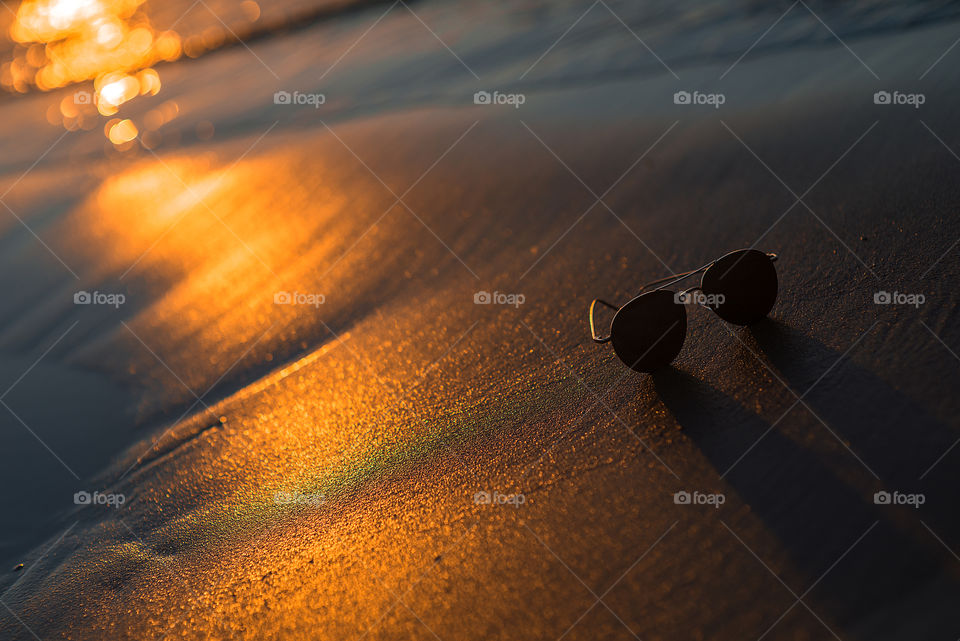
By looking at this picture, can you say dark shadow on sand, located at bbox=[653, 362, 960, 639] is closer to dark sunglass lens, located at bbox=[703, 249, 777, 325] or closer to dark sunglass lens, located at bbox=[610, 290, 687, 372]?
dark sunglass lens, located at bbox=[610, 290, 687, 372]

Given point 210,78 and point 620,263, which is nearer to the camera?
point 620,263

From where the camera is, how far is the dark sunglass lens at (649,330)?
2387 mm

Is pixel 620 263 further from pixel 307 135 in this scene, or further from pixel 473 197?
pixel 307 135

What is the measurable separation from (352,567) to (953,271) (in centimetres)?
233

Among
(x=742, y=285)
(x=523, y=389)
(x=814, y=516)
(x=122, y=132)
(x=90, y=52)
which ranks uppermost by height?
(x=90, y=52)

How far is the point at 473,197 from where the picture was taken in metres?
4.18

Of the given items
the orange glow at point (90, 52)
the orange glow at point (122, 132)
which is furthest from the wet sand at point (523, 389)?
the orange glow at point (90, 52)

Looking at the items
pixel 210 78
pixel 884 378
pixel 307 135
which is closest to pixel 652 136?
pixel 884 378

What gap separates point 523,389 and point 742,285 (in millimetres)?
848

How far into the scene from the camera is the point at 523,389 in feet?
8.86

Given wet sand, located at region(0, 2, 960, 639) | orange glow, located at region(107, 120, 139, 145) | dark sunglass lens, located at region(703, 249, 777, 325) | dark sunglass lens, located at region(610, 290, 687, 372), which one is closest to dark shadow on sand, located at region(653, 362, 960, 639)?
wet sand, located at region(0, 2, 960, 639)

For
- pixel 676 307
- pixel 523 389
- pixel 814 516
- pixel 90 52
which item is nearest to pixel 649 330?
pixel 676 307

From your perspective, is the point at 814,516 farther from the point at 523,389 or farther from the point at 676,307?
the point at 523,389

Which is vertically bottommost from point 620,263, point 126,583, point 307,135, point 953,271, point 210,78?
point 953,271
